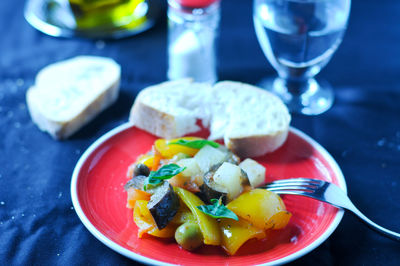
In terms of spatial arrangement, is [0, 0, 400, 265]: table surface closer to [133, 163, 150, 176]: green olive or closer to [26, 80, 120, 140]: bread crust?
[26, 80, 120, 140]: bread crust

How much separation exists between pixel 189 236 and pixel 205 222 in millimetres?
89

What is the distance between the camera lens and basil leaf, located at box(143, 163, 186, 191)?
199 centimetres

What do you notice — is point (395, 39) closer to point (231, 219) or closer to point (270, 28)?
point (270, 28)

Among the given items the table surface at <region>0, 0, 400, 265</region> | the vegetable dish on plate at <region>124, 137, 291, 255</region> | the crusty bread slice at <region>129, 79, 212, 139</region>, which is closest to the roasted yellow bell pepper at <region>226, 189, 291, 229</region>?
the vegetable dish on plate at <region>124, 137, 291, 255</region>

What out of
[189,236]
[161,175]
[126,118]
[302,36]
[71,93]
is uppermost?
[302,36]

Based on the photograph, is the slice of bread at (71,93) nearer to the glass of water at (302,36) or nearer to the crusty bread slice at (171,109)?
the crusty bread slice at (171,109)

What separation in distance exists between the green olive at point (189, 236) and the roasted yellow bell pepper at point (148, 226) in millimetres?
67

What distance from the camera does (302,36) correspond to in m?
2.87

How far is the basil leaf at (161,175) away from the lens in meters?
1.99

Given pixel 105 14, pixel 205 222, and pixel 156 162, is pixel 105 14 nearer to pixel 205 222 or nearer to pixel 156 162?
pixel 156 162

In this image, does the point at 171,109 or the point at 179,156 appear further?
the point at 171,109

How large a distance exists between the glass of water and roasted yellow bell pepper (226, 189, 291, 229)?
3.73 ft

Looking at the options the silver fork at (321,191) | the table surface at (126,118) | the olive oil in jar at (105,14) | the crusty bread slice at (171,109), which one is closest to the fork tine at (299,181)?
the silver fork at (321,191)

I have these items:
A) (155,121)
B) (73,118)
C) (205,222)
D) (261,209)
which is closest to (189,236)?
(205,222)
